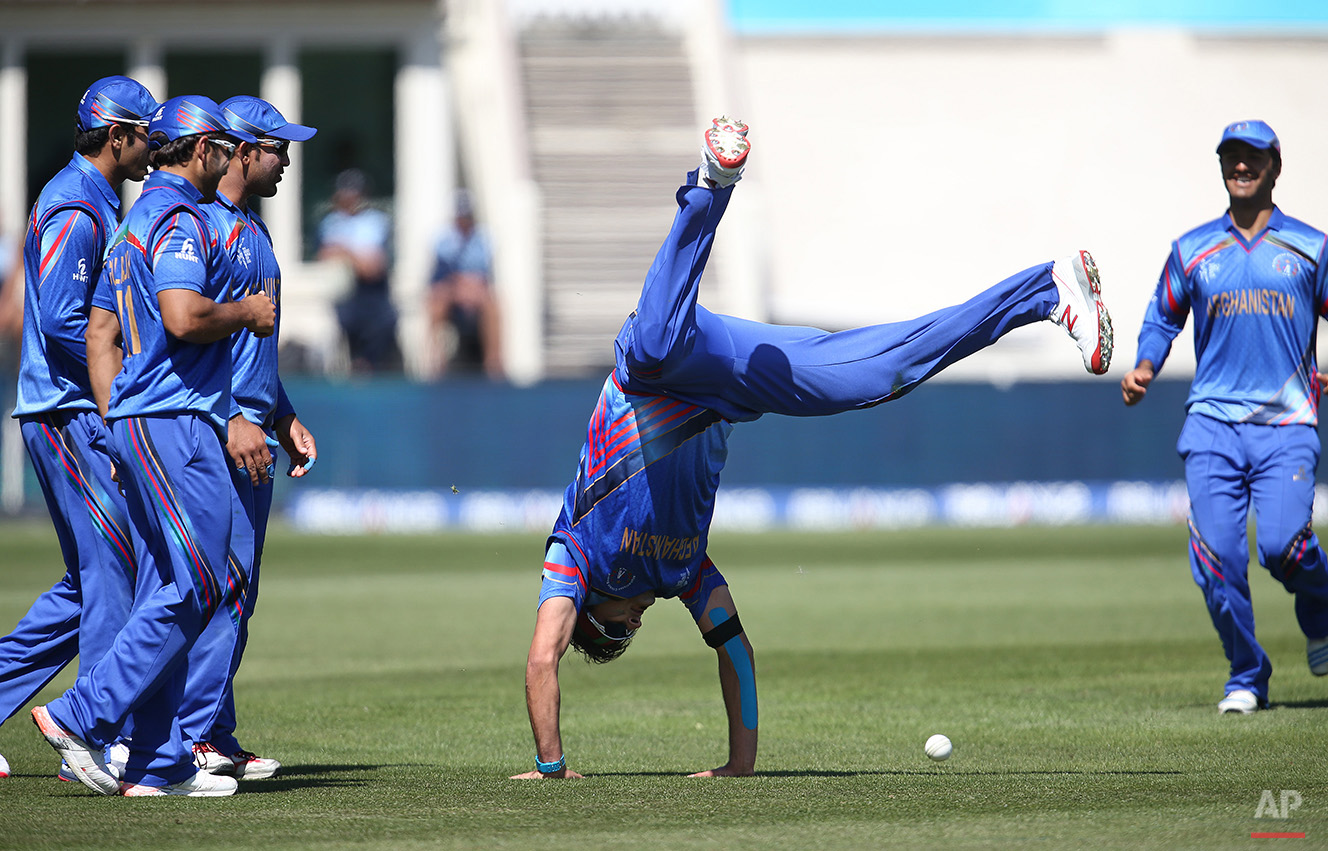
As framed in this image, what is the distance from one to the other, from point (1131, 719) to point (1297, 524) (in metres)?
1.29

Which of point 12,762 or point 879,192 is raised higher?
point 879,192

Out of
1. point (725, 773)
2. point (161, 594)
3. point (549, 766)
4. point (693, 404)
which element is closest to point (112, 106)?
point (161, 594)

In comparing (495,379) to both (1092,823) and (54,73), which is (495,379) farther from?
(1092,823)

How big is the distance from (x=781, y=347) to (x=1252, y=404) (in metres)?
2.95

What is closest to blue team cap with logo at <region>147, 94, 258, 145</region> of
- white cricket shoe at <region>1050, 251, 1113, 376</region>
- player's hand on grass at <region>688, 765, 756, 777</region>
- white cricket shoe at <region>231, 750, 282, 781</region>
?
white cricket shoe at <region>231, 750, 282, 781</region>

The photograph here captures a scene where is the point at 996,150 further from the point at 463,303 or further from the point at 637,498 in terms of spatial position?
the point at 637,498

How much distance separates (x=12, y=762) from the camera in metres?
7.39

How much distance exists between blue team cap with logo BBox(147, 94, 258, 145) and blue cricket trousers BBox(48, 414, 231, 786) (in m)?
1.08

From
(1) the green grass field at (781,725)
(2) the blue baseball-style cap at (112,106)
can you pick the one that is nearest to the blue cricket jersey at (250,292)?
(2) the blue baseball-style cap at (112,106)

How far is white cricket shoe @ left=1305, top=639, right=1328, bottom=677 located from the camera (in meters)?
8.95

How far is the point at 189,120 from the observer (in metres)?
6.47

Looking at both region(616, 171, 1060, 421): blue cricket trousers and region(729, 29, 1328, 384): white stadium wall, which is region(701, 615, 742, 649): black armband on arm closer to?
region(616, 171, 1060, 421): blue cricket trousers

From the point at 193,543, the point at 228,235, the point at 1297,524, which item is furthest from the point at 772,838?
the point at 1297,524

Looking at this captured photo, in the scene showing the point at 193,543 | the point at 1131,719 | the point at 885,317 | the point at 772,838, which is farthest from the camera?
the point at 885,317
